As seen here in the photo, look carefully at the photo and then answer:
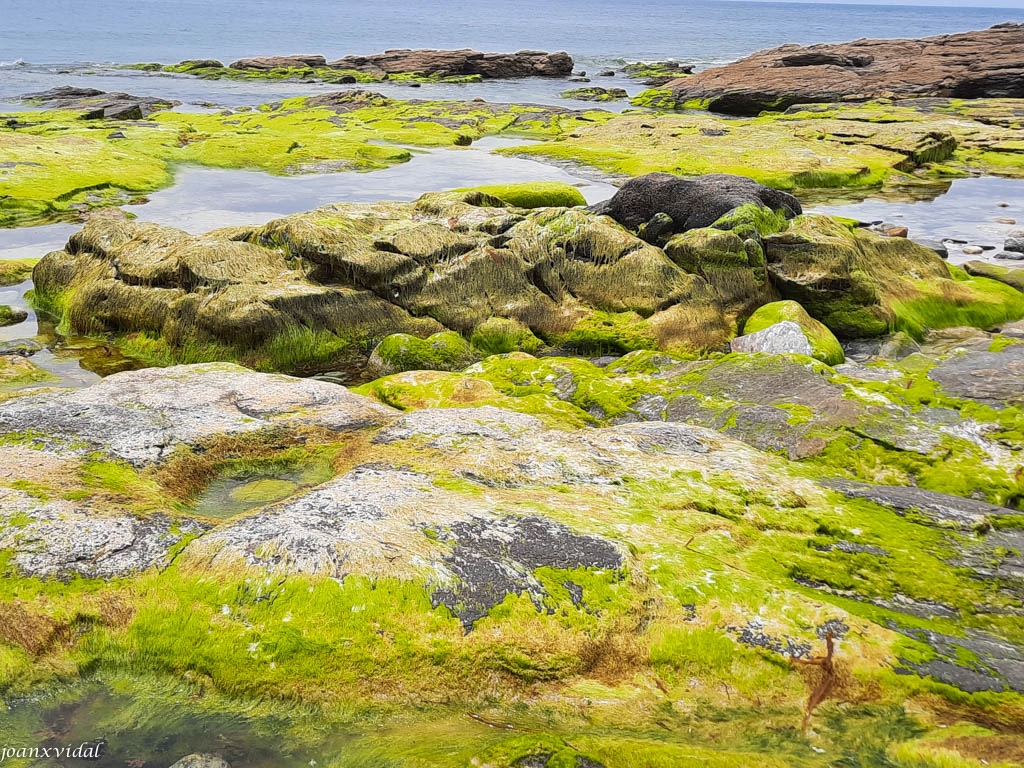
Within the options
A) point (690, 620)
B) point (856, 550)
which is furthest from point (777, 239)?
point (690, 620)

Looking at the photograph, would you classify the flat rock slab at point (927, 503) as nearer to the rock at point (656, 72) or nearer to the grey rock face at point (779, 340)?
the grey rock face at point (779, 340)

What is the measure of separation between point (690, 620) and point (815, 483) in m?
3.68

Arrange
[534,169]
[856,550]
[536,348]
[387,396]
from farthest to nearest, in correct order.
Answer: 1. [534,169]
2. [536,348]
3. [387,396]
4. [856,550]

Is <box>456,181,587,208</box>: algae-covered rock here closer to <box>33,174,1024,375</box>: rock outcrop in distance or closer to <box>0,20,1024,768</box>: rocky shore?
<box>33,174,1024,375</box>: rock outcrop in distance

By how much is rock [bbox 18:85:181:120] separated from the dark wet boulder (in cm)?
5112

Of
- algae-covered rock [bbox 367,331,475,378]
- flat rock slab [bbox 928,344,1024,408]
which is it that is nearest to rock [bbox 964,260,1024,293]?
Answer: flat rock slab [bbox 928,344,1024,408]

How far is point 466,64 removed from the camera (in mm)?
107812

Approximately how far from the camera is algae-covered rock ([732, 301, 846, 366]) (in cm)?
1808

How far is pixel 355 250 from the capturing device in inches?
835

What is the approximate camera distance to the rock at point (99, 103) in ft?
201

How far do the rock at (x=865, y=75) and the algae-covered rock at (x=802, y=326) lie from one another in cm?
6075

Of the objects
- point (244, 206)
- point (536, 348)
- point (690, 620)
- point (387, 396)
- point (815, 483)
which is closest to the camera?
point (690, 620)

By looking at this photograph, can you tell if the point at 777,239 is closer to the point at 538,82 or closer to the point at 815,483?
the point at 815,483

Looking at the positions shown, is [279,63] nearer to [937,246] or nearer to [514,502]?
[937,246]
